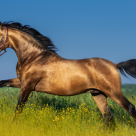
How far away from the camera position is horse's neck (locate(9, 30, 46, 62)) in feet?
18.4

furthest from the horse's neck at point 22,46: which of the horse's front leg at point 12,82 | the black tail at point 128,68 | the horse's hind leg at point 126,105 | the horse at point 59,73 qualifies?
the horse's hind leg at point 126,105

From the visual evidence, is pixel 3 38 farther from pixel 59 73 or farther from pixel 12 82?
pixel 59 73

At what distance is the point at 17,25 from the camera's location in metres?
5.95

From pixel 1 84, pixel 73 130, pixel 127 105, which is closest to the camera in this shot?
pixel 73 130

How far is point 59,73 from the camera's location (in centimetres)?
523

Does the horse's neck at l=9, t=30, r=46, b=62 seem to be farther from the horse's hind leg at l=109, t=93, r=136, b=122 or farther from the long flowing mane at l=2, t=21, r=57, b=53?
the horse's hind leg at l=109, t=93, r=136, b=122

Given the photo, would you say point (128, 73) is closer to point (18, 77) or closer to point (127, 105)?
point (127, 105)

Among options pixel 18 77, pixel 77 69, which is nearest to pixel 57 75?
pixel 77 69

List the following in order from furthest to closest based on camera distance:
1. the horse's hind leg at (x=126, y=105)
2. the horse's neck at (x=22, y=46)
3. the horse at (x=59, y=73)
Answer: the horse's neck at (x=22, y=46), the horse at (x=59, y=73), the horse's hind leg at (x=126, y=105)

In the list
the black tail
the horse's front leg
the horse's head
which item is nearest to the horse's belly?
the horse's front leg

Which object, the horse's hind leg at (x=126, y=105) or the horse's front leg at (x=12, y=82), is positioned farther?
the horse's front leg at (x=12, y=82)

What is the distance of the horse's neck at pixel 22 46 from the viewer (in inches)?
220

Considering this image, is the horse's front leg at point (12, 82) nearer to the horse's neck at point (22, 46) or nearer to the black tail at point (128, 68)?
the horse's neck at point (22, 46)

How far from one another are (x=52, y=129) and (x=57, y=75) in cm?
139
